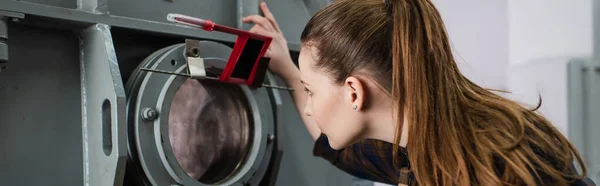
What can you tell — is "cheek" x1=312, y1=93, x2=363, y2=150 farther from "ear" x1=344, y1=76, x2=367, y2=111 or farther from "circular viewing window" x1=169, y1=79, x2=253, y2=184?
"circular viewing window" x1=169, y1=79, x2=253, y2=184

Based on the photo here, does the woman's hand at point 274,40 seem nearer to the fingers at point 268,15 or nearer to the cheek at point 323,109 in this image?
the fingers at point 268,15

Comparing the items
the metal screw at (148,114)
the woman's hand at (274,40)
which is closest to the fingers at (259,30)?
the woman's hand at (274,40)

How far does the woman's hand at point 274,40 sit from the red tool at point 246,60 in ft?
0.16

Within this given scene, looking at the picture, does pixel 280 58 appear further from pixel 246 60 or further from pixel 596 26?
pixel 596 26

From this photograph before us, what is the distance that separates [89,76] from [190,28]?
24 centimetres

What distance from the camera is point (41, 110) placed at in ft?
3.30

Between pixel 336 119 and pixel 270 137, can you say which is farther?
pixel 270 137

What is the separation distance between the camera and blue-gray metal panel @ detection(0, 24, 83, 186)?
3.16 ft

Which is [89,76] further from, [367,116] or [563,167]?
[563,167]

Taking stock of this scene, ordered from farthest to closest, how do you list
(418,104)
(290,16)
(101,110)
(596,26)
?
1. (596,26)
2. (290,16)
3. (101,110)
4. (418,104)

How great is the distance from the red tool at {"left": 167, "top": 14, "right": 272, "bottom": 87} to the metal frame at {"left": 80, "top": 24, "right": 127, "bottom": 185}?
0.23m

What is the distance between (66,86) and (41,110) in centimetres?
6

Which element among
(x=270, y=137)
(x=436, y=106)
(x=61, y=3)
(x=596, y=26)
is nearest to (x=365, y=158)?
(x=270, y=137)

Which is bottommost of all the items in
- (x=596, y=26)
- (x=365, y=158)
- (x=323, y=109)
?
(x=365, y=158)
